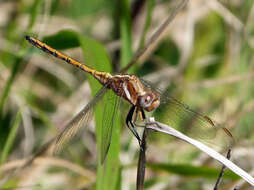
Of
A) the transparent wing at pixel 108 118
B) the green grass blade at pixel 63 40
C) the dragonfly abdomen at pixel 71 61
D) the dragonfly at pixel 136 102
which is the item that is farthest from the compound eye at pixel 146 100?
the green grass blade at pixel 63 40

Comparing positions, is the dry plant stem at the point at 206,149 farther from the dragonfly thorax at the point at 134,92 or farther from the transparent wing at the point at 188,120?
the dragonfly thorax at the point at 134,92

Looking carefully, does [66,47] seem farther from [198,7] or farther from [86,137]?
[198,7]

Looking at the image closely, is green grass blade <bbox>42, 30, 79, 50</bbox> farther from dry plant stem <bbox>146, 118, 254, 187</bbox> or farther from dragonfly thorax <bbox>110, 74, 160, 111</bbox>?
dry plant stem <bbox>146, 118, 254, 187</bbox>

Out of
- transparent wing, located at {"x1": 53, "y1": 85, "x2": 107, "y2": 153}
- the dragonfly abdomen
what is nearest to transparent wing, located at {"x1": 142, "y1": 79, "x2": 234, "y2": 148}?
the dragonfly abdomen

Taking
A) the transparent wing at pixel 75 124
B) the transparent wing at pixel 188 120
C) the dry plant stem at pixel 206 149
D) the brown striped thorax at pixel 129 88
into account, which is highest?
the brown striped thorax at pixel 129 88

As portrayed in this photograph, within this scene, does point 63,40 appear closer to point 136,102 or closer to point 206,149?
point 136,102

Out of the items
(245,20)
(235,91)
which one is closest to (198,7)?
(245,20)

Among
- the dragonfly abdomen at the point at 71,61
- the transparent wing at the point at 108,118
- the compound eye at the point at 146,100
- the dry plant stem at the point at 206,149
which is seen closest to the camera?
the dry plant stem at the point at 206,149

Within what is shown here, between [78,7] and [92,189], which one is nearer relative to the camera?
[92,189]
